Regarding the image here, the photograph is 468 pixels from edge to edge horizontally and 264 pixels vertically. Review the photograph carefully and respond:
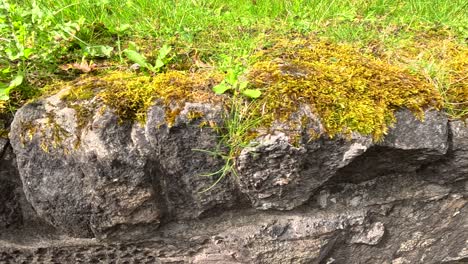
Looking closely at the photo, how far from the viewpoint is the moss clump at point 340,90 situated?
1.71 meters

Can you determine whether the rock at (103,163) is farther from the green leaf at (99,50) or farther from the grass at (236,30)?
the green leaf at (99,50)

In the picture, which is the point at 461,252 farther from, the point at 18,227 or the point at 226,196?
the point at 18,227

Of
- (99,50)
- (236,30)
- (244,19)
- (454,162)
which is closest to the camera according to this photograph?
(454,162)

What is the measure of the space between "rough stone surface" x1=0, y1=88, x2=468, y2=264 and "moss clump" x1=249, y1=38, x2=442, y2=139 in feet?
0.19

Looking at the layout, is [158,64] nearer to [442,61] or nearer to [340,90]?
[340,90]

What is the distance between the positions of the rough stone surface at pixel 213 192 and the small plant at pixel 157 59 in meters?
0.29

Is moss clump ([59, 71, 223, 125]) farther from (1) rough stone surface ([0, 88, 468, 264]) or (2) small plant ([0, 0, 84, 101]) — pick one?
(2) small plant ([0, 0, 84, 101])

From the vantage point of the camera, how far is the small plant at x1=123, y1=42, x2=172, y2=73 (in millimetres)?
1896

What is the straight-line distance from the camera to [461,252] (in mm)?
2295

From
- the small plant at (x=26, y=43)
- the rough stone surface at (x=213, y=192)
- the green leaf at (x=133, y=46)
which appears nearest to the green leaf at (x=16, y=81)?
the small plant at (x=26, y=43)

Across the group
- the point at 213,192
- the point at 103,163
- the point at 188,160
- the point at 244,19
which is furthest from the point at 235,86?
the point at 244,19

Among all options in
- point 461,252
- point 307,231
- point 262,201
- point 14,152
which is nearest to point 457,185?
point 461,252

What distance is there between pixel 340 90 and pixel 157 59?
0.82 m

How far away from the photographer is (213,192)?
1.83 m
